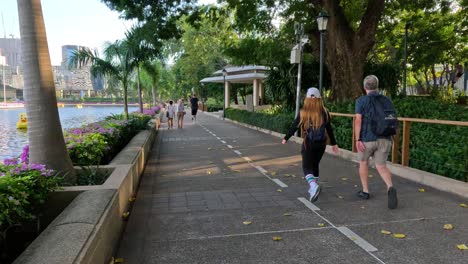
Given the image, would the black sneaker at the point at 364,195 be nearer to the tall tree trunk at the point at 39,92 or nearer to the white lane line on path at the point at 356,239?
the white lane line on path at the point at 356,239

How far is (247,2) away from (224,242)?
13.6 m

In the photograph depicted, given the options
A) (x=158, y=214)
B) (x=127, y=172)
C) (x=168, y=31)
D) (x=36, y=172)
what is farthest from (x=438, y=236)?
(x=168, y=31)

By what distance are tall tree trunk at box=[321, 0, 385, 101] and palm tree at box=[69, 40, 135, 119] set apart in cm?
772

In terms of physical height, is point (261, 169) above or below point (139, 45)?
below

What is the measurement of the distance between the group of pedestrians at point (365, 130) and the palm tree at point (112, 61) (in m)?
10.7

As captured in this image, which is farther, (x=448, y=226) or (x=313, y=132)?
(x=313, y=132)

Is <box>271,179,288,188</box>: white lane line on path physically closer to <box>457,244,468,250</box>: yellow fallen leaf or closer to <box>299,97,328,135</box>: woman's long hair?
<box>299,97,328,135</box>: woman's long hair

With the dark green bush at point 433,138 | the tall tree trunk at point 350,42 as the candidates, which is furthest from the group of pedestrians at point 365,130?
the tall tree trunk at point 350,42

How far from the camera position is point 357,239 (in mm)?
4250

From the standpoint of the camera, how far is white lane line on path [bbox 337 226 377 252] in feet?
13.1

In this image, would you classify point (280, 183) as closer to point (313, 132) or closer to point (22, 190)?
point (313, 132)

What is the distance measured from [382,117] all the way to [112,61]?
1261 cm

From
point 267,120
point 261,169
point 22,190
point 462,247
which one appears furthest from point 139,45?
point 462,247

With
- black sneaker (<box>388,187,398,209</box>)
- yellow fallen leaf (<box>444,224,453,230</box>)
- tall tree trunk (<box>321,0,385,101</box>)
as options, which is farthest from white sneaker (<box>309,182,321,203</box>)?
tall tree trunk (<box>321,0,385,101</box>)
